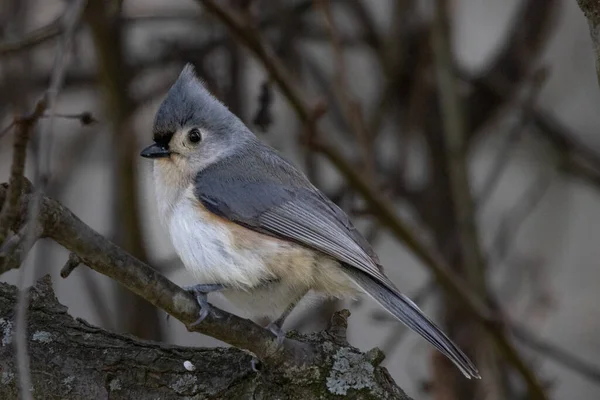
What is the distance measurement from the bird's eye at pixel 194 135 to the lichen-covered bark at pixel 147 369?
3.04 ft

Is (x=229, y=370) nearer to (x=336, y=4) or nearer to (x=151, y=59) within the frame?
(x=151, y=59)

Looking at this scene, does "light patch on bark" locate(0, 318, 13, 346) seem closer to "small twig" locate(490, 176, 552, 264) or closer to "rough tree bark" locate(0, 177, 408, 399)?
"rough tree bark" locate(0, 177, 408, 399)

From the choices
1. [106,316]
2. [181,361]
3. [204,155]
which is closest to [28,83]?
[106,316]

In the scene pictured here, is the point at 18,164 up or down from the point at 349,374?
up

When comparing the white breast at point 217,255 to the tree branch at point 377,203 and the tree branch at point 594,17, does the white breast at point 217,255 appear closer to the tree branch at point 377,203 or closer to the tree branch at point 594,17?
the tree branch at point 377,203

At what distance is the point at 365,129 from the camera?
12.8 feet

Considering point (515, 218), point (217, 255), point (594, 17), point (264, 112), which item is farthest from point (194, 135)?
point (515, 218)

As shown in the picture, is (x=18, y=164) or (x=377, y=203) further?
(x=377, y=203)

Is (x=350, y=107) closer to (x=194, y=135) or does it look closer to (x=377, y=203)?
(x=377, y=203)

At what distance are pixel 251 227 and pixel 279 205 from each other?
17cm

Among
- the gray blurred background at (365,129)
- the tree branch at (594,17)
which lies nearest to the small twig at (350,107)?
the gray blurred background at (365,129)

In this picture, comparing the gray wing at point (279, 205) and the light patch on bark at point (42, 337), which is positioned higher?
the gray wing at point (279, 205)

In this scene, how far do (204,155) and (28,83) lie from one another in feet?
4.79

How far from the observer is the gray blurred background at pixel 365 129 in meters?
4.06
